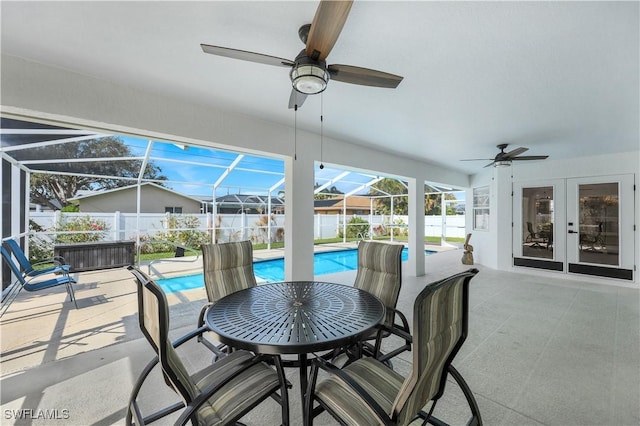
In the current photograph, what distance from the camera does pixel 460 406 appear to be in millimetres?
1908

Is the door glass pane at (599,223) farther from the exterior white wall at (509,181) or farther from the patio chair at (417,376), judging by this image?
the patio chair at (417,376)

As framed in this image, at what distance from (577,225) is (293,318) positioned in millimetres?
7130

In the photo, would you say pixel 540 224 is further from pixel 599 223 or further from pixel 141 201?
pixel 141 201

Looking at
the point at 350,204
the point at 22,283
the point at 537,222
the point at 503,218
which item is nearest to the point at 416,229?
the point at 503,218

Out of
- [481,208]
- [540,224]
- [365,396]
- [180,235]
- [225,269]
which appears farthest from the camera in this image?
[180,235]

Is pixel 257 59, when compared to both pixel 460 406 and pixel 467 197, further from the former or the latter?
pixel 467 197

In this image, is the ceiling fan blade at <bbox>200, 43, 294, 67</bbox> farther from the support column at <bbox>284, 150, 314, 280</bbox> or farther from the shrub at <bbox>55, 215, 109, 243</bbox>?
the shrub at <bbox>55, 215, 109, 243</bbox>

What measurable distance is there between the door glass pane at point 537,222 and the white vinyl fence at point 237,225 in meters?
4.82

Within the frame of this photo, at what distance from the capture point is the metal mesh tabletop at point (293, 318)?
140cm

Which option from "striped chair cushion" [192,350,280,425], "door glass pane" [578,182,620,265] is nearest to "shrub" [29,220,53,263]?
"striped chair cushion" [192,350,280,425]

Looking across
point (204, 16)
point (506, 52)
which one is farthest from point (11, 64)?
point (506, 52)

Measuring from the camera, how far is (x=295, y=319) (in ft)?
5.57

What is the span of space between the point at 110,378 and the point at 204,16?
2911 millimetres

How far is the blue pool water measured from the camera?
5560mm
